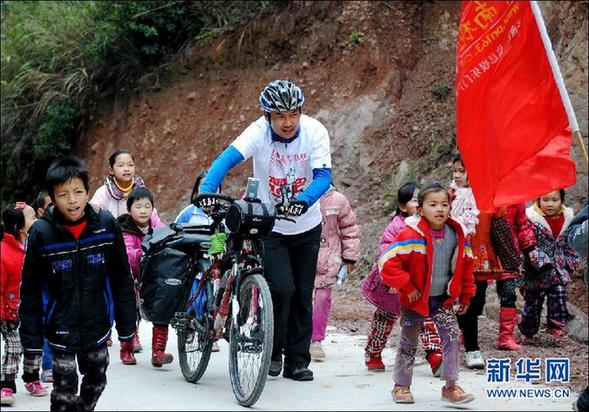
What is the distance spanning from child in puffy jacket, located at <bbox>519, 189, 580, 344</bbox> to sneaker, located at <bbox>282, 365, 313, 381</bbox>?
9.12ft

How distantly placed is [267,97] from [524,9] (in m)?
2.00

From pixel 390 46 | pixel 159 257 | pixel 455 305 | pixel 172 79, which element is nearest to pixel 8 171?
pixel 172 79

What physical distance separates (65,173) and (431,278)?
8.67ft

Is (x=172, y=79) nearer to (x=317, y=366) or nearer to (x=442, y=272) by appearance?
(x=317, y=366)

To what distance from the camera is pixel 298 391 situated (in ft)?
24.0

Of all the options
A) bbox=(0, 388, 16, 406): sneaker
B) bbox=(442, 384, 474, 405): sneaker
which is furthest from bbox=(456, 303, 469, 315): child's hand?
bbox=(0, 388, 16, 406): sneaker

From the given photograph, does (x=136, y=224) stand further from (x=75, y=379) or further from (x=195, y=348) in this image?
(x=75, y=379)

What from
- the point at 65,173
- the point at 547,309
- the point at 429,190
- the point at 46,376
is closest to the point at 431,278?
the point at 429,190

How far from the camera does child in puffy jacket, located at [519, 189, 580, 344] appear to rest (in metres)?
9.54

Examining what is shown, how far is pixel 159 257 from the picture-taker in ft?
26.6

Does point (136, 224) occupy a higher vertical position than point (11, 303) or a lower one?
higher

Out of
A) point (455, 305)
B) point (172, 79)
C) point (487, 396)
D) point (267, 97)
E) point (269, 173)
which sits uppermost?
point (172, 79)

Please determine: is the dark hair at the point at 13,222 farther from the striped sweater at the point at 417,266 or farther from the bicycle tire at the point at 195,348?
the striped sweater at the point at 417,266

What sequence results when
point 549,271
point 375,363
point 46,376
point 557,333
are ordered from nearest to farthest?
point 46,376 → point 375,363 → point 549,271 → point 557,333
